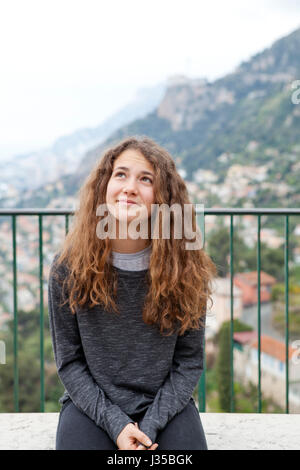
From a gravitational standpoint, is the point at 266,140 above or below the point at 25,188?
above

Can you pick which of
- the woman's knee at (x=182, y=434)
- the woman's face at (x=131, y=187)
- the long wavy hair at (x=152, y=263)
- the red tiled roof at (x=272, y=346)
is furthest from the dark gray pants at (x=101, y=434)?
the red tiled roof at (x=272, y=346)

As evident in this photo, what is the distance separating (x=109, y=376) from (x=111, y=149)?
69 centimetres

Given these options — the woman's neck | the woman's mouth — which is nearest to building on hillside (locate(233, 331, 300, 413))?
the woman's neck

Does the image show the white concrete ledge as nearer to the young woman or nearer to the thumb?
the young woman

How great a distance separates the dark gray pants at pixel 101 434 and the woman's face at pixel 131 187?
59cm

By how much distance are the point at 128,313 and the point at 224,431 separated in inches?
31.0

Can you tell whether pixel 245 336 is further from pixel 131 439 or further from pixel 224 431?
pixel 131 439

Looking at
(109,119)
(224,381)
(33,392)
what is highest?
(109,119)

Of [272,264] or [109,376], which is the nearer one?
[109,376]

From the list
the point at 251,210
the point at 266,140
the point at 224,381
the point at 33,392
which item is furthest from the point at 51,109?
the point at 251,210

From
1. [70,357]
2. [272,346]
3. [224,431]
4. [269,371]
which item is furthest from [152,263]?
[269,371]

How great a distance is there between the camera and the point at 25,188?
61.0 feet

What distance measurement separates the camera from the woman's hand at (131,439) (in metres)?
1.26

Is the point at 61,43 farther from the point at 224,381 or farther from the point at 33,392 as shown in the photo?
the point at 224,381
